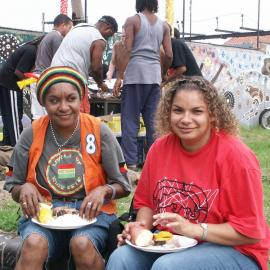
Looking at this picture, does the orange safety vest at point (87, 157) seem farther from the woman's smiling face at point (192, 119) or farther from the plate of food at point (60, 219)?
the woman's smiling face at point (192, 119)

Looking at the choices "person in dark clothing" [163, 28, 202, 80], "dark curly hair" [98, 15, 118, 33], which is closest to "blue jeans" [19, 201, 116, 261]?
"dark curly hair" [98, 15, 118, 33]

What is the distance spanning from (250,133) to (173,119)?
9678 mm

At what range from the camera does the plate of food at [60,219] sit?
8.29ft

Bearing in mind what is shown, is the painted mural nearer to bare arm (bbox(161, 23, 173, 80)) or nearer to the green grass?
the green grass

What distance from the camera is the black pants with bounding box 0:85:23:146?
6727 millimetres

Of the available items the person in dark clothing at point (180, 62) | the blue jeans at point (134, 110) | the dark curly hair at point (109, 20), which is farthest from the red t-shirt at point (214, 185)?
the person in dark clothing at point (180, 62)

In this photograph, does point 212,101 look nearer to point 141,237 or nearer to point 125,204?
point 141,237

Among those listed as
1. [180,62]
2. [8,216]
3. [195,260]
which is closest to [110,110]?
[180,62]

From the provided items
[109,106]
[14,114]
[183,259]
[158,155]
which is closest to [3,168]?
[14,114]

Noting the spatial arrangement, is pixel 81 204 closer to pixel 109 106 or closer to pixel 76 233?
pixel 76 233

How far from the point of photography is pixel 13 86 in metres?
6.66

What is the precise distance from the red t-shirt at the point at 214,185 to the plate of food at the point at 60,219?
0.39m

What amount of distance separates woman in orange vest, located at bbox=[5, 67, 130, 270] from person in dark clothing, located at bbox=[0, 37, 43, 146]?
3648mm

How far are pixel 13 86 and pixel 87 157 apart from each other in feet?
13.6
